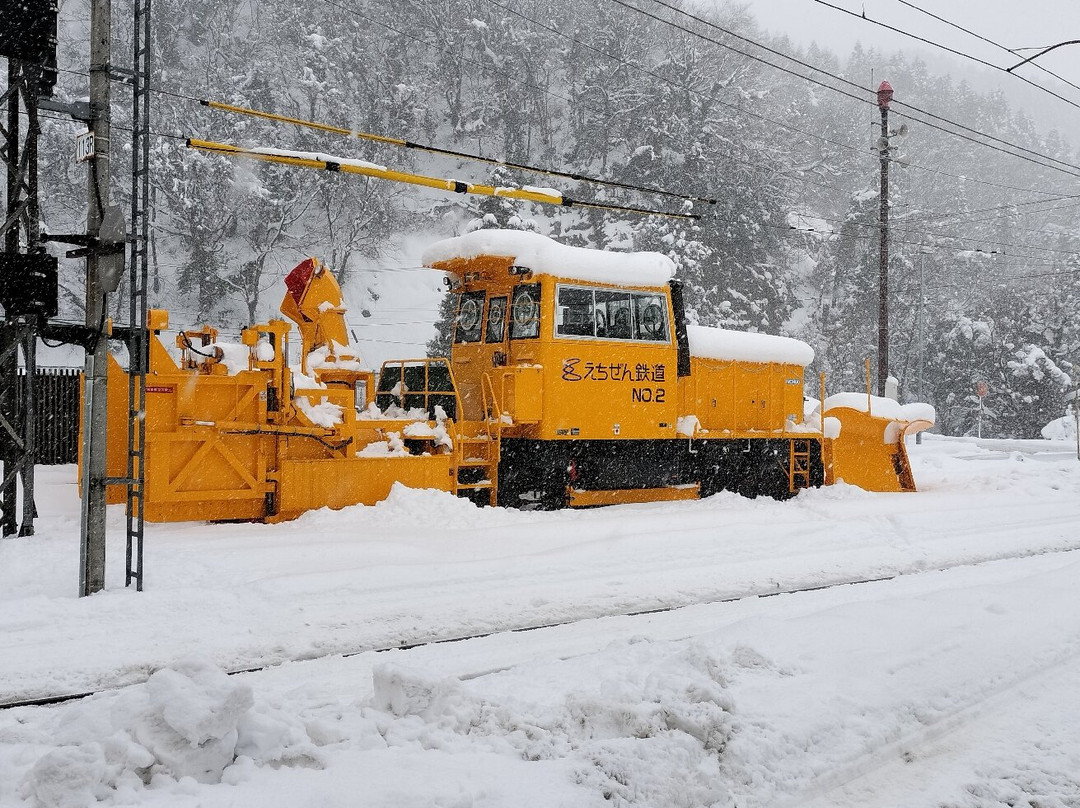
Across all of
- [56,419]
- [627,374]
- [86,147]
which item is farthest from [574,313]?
[56,419]

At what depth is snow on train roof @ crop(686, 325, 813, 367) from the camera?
545 inches

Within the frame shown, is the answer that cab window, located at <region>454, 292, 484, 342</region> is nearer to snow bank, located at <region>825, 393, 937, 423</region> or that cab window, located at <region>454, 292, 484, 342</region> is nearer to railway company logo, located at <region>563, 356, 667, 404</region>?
railway company logo, located at <region>563, 356, 667, 404</region>

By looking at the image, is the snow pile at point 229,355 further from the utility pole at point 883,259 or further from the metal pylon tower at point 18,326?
the utility pole at point 883,259

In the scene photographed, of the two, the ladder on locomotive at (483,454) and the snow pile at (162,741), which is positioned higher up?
the ladder on locomotive at (483,454)

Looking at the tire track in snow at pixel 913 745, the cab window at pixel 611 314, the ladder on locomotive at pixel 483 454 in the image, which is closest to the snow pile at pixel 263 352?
the ladder on locomotive at pixel 483 454

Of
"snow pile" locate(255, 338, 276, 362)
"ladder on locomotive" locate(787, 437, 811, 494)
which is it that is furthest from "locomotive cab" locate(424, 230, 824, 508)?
"snow pile" locate(255, 338, 276, 362)

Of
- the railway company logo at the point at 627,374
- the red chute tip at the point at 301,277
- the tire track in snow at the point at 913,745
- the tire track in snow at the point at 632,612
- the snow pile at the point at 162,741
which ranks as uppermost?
the red chute tip at the point at 301,277

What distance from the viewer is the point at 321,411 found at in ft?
34.9

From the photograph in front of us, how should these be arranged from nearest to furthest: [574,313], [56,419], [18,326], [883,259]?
1. [18,326]
2. [574,313]
3. [56,419]
4. [883,259]

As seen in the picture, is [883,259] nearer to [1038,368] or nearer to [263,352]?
[263,352]

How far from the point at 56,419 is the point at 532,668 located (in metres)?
15.3

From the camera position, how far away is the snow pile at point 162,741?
3238 millimetres

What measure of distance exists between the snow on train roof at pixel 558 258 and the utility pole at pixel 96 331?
5354 mm

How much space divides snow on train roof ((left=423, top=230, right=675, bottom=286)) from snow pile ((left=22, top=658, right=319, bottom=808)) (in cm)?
891
